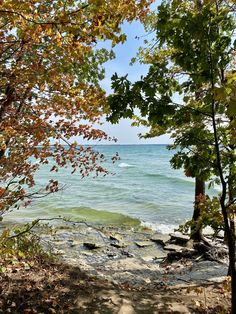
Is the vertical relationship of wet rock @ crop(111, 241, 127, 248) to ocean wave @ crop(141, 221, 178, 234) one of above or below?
above

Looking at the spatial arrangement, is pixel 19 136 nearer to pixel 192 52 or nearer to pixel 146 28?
pixel 192 52

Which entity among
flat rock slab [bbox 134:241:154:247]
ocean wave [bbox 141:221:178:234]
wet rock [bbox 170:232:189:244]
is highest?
wet rock [bbox 170:232:189:244]

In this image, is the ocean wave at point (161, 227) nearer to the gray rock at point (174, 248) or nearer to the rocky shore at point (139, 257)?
the rocky shore at point (139, 257)

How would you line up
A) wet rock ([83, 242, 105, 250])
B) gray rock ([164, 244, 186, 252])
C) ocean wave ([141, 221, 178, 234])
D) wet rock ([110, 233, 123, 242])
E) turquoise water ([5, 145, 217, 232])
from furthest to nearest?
1. turquoise water ([5, 145, 217, 232])
2. ocean wave ([141, 221, 178, 234])
3. wet rock ([110, 233, 123, 242])
4. wet rock ([83, 242, 105, 250])
5. gray rock ([164, 244, 186, 252])

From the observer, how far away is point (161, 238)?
514 inches

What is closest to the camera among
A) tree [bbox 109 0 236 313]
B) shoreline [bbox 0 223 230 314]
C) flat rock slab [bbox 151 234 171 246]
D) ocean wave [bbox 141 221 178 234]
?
tree [bbox 109 0 236 313]

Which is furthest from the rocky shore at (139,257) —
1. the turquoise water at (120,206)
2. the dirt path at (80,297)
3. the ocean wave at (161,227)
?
the turquoise water at (120,206)

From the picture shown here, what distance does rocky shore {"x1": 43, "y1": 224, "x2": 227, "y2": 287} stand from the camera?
8.19 m

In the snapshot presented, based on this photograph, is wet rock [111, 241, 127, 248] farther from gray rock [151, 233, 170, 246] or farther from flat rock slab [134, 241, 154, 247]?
gray rock [151, 233, 170, 246]

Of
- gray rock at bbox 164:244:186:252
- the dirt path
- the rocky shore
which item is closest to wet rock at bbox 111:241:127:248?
the rocky shore

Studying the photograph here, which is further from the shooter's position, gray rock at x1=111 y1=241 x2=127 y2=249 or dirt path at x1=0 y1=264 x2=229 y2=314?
gray rock at x1=111 y1=241 x2=127 y2=249

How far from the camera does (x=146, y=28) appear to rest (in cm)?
845

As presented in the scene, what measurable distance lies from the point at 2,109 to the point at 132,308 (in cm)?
447

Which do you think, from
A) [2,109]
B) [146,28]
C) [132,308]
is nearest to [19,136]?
[2,109]
